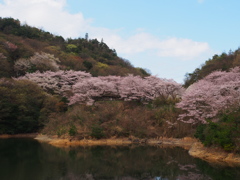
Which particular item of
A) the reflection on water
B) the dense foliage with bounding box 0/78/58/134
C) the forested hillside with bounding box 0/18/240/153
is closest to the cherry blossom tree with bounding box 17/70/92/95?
the forested hillside with bounding box 0/18/240/153

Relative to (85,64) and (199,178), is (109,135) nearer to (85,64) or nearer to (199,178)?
(199,178)

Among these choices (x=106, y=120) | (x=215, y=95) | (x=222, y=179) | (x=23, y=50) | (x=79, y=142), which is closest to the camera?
(x=222, y=179)

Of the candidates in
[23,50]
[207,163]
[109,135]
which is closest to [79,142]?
[109,135]

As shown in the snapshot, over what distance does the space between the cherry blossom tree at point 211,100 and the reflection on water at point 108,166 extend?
4.20 meters

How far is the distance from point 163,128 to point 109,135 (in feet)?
15.7

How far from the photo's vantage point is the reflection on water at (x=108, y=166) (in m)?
11.0

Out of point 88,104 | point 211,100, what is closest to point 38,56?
point 88,104

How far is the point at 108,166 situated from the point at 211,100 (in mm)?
9727

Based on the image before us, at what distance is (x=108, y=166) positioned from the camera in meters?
13.2

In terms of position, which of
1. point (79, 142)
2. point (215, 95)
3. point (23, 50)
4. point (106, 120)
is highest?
point (23, 50)

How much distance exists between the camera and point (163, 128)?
22.9 metres

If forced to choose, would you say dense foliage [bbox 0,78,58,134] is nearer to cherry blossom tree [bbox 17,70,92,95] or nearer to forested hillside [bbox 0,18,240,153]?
forested hillside [bbox 0,18,240,153]

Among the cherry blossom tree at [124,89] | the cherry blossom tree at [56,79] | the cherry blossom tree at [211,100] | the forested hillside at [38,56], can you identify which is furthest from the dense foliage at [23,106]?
the cherry blossom tree at [211,100]

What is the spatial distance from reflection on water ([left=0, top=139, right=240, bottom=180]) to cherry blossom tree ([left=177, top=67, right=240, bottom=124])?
13.8ft
